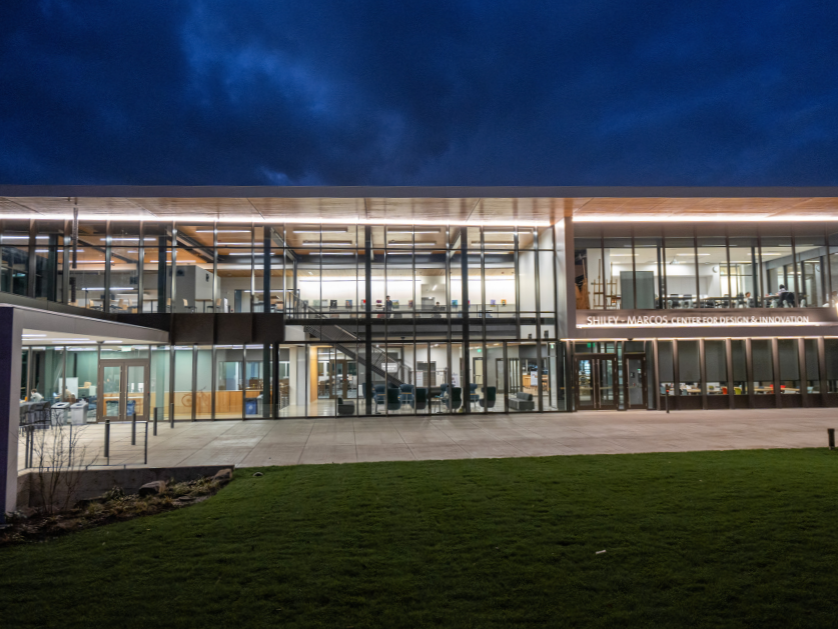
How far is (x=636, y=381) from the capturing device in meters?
23.8

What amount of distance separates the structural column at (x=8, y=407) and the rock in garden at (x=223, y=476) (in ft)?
10.5

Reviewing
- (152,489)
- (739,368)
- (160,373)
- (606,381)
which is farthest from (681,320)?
(160,373)

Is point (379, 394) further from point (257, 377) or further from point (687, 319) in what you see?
point (687, 319)

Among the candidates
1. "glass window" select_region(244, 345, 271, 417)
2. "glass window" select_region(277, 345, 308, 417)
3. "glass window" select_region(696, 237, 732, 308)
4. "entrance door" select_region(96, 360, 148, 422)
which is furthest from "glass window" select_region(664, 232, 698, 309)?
"entrance door" select_region(96, 360, 148, 422)

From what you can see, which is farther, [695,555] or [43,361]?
[43,361]

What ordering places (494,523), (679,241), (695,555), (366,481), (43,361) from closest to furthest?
1. (695,555)
2. (494,523)
3. (366,481)
4. (43,361)
5. (679,241)

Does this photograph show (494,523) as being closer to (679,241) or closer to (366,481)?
(366,481)

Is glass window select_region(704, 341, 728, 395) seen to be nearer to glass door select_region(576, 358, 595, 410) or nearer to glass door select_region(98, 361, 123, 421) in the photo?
glass door select_region(576, 358, 595, 410)

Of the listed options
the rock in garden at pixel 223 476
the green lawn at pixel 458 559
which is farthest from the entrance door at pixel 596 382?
the rock in garden at pixel 223 476

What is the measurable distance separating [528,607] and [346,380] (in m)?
17.9

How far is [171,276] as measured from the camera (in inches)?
883

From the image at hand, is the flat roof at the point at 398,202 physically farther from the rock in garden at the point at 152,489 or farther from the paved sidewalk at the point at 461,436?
the rock in garden at the point at 152,489

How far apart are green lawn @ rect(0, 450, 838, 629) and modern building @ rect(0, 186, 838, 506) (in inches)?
487

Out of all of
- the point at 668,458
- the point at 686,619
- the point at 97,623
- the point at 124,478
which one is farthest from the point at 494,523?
the point at 124,478
